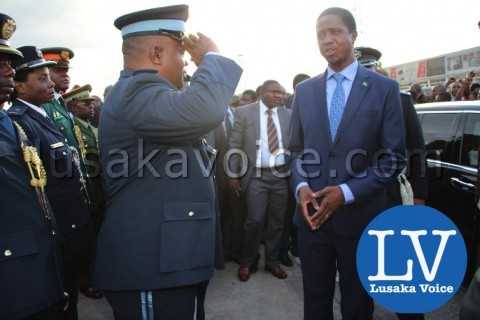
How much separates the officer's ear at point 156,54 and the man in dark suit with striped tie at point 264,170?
120 inches

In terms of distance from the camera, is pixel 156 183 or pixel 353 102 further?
pixel 353 102

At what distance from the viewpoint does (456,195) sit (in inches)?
153

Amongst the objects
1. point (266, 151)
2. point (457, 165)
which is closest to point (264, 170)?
point (266, 151)

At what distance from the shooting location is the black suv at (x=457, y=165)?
12.2ft

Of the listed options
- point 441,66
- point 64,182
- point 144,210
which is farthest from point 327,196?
point 441,66

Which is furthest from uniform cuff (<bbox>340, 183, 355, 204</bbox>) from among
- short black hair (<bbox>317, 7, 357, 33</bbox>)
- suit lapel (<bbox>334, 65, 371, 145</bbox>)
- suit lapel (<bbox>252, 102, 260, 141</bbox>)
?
suit lapel (<bbox>252, 102, 260, 141</bbox>)

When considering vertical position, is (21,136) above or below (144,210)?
above

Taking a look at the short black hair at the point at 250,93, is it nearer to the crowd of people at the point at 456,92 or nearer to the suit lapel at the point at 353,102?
the crowd of people at the point at 456,92

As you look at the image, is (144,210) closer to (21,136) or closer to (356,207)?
(21,136)

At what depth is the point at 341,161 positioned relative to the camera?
2.26 m

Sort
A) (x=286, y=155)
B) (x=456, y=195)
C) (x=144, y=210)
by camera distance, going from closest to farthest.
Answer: (x=144, y=210)
(x=456, y=195)
(x=286, y=155)

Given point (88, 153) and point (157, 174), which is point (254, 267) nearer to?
point (88, 153)

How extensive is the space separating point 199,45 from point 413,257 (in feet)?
4.89

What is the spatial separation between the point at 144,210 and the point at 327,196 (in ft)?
3.34
